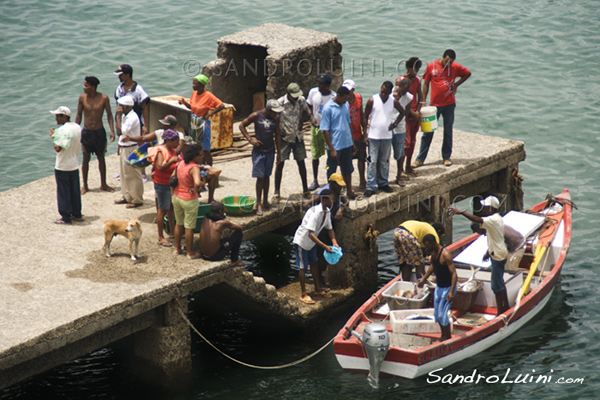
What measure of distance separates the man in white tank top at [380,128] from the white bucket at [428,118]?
1120 mm

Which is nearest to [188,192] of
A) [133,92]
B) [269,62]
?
[133,92]

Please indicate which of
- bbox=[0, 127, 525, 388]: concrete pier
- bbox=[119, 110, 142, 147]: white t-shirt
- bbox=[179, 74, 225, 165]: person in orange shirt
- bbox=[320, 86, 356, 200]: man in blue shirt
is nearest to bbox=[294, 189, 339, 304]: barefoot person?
bbox=[0, 127, 525, 388]: concrete pier

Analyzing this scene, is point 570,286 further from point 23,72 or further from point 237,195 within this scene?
point 23,72

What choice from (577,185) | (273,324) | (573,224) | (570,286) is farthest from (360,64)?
(273,324)

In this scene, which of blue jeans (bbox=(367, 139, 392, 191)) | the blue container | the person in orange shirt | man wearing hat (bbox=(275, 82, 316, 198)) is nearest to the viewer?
the blue container

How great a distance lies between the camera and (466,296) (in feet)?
44.4

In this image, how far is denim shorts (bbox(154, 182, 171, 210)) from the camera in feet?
41.2

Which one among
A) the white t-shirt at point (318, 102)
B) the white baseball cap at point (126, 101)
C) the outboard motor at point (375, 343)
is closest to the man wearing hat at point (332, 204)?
the white t-shirt at point (318, 102)

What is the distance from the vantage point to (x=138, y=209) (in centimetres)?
1424

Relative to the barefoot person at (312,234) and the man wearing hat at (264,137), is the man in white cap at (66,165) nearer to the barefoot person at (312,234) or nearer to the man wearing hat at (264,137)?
the man wearing hat at (264,137)

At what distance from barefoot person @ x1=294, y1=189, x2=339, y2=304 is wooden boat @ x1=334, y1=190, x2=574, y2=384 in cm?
110

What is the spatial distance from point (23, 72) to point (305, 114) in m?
17.1

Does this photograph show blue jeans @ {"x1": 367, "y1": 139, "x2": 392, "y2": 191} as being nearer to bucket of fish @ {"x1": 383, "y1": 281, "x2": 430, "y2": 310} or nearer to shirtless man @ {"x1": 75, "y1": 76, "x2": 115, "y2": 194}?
bucket of fish @ {"x1": 383, "y1": 281, "x2": 430, "y2": 310}

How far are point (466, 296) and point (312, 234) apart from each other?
9.02 ft
